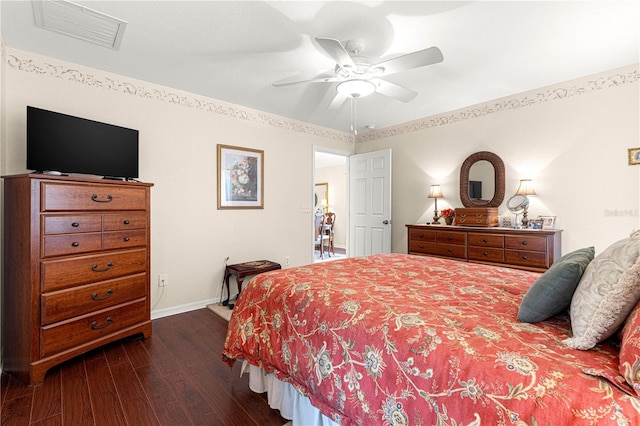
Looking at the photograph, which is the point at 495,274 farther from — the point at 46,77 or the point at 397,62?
the point at 46,77

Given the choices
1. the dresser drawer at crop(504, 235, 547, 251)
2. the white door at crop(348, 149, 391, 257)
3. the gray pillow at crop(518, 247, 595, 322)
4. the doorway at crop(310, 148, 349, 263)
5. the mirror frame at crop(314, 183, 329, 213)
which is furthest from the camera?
the mirror frame at crop(314, 183, 329, 213)

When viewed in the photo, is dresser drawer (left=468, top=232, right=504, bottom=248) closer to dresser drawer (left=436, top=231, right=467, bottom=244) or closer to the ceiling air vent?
dresser drawer (left=436, top=231, right=467, bottom=244)

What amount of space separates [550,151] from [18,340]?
16.0 feet

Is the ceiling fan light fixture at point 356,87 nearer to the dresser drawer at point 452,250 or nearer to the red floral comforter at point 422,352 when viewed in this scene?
the red floral comforter at point 422,352

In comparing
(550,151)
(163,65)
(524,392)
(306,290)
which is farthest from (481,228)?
(163,65)

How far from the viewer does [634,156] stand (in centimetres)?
267

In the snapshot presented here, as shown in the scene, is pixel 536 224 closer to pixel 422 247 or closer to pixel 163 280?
pixel 422 247

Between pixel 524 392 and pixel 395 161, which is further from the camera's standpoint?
pixel 395 161

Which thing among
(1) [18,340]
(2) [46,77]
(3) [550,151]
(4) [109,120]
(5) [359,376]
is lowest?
(1) [18,340]

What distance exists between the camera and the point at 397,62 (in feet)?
6.62

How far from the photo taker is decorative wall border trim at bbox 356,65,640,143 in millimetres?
2748

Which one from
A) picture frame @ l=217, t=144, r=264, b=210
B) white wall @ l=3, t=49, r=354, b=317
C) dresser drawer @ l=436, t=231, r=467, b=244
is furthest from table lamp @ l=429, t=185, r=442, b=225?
picture frame @ l=217, t=144, r=264, b=210

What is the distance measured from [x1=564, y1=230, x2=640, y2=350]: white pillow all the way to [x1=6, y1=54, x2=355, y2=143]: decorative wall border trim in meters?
3.61

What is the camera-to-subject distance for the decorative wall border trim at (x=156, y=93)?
2.46m
